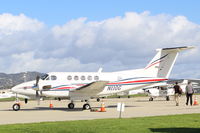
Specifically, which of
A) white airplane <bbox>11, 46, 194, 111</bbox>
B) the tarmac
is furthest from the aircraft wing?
the tarmac

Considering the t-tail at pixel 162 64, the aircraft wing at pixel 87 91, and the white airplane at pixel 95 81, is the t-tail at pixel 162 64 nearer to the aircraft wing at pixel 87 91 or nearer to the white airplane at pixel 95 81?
the white airplane at pixel 95 81

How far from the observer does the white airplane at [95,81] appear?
26745mm

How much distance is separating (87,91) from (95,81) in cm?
214

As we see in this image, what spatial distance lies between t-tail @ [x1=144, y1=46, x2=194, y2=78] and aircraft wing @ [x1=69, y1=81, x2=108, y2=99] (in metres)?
4.99

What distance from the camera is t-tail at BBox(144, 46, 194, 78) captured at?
1158 inches

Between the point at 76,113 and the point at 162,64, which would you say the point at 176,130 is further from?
the point at 162,64

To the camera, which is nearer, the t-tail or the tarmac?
the tarmac

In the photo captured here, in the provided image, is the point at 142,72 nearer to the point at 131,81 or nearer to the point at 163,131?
the point at 131,81

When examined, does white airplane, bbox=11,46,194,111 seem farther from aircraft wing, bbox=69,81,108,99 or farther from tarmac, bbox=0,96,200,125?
tarmac, bbox=0,96,200,125

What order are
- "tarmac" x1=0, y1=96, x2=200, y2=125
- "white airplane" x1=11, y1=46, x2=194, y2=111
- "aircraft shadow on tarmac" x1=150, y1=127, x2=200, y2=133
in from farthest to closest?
"white airplane" x1=11, y1=46, x2=194, y2=111 < "tarmac" x1=0, y1=96, x2=200, y2=125 < "aircraft shadow on tarmac" x1=150, y1=127, x2=200, y2=133

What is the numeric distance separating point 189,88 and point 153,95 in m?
17.1

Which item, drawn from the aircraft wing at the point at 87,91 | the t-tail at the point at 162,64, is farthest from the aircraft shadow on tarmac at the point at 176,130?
the t-tail at the point at 162,64

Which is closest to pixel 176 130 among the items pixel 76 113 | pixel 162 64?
pixel 76 113

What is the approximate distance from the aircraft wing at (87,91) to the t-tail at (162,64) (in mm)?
4988
